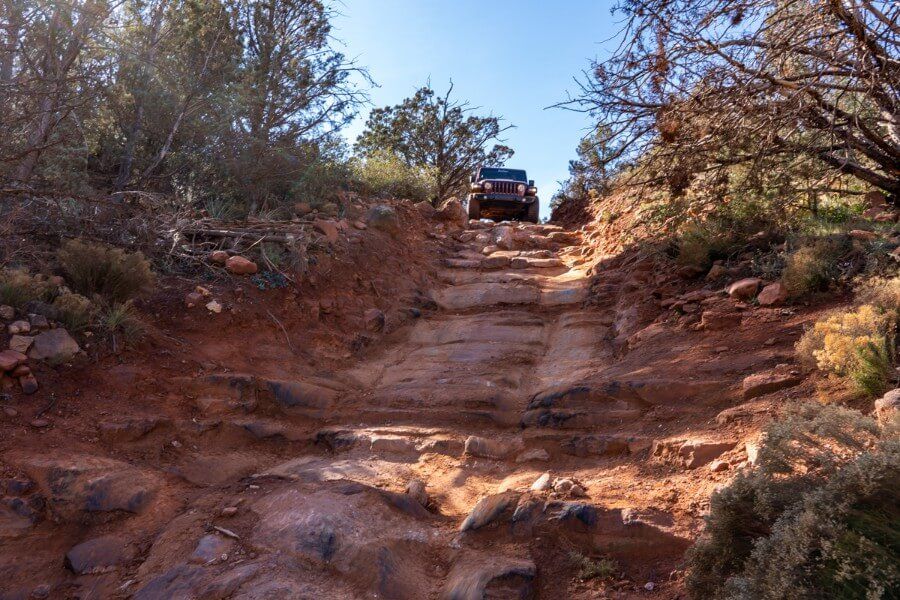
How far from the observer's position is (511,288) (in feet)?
33.5

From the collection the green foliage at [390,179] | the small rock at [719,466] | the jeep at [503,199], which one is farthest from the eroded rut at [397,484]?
the jeep at [503,199]

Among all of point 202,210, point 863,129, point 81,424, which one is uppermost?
point 863,129

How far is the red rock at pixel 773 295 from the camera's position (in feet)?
20.8

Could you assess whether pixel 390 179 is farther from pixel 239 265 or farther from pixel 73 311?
pixel 73 311

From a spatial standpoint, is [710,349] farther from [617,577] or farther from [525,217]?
[525,217]

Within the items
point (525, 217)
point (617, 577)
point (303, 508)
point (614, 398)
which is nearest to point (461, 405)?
point (614, 398)

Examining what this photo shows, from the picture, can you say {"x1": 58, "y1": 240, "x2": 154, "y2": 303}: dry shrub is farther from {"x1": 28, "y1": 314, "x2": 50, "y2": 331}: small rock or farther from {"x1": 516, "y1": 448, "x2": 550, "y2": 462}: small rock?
{"x1": 516, "y1": 448, "x2": 550, "y2": 462}: small rock

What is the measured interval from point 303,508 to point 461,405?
2270 mm

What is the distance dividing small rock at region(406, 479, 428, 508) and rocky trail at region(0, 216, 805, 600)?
0.07 feet

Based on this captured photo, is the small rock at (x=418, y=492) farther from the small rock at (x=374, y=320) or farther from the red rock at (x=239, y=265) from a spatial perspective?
the red rock at (x=239, y=265)

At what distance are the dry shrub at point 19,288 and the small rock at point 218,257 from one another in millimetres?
2139

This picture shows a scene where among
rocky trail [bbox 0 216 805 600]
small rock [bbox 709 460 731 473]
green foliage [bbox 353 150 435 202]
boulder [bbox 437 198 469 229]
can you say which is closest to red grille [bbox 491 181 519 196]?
green foliage [bbox 353 150 435 202]

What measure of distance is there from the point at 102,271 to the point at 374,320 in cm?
328

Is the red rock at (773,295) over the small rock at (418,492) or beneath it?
over
